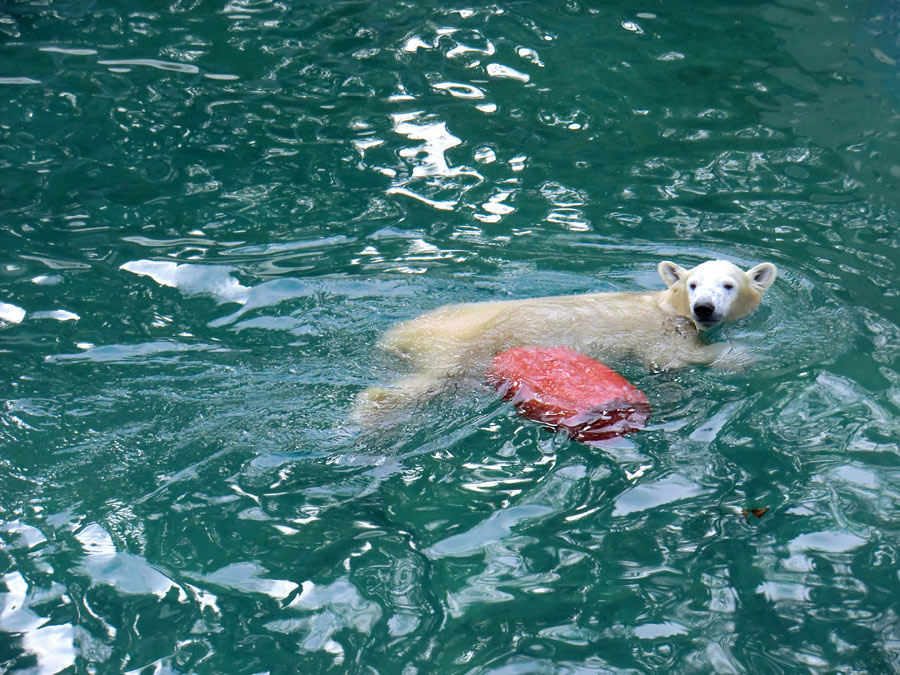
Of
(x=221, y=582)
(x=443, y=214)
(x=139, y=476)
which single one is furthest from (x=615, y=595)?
(x=443, y=214)

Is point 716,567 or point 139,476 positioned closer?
point 716,567

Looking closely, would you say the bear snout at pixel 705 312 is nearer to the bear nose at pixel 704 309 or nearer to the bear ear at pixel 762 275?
the bear nose at pixel 704 309

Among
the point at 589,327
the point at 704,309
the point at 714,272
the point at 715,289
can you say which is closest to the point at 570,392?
the point at 589,327

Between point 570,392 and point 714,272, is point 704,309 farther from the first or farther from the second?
point 570,392

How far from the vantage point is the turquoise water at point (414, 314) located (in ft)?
11.6

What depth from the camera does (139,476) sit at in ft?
13.7

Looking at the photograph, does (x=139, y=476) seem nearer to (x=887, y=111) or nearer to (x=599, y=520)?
(x=599, y=520)

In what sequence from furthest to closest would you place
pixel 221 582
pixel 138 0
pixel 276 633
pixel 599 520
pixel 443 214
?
pixel 138 0
pixel 443 214
pixel 599 520
pixel 221 582
pixel 276 633

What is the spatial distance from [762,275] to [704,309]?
2.13ft

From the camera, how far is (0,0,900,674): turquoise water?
3521 millimetres

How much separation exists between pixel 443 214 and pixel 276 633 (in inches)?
145

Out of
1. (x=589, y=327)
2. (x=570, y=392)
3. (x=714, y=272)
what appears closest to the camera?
(x=570, y=392)

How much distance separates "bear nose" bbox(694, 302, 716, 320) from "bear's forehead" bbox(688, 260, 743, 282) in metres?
0.24

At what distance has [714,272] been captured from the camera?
5.23 metres
